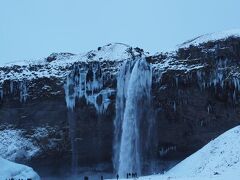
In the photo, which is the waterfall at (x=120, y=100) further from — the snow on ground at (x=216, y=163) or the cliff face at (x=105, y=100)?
the snow on ground at (x=216, y=163)

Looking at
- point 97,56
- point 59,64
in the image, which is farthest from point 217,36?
point 59,64

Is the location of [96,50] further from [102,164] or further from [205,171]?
[205,171]

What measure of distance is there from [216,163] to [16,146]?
117 ft

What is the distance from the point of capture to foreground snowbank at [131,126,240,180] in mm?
32219

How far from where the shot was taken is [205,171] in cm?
3578

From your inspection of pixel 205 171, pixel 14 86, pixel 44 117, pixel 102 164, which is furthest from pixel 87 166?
pixel 205 171

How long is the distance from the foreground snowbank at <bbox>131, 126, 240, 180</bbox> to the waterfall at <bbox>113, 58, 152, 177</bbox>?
12.7 m

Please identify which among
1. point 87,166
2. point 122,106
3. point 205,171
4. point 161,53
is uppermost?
point 161,53

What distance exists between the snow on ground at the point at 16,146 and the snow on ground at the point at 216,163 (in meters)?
25.4

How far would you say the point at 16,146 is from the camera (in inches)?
2569

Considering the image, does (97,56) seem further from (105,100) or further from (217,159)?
(217,159)

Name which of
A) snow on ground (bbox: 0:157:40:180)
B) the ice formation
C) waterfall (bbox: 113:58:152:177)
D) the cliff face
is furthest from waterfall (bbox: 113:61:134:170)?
snow on ground (bbox: 0:157:40:180)

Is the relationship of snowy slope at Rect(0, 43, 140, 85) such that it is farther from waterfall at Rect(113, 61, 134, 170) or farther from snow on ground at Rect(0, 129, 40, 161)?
snow on ground at Rect(0, 129, 40, 161)

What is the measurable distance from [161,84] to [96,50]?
13.6m
